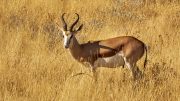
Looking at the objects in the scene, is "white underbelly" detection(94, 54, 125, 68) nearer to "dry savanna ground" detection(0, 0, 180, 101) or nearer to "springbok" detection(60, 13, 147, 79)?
"springbok" detection(60, 13, 147, 79)

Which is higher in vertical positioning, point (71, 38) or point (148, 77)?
point (71, 38)

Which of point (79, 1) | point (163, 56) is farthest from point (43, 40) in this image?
point (79, 1)

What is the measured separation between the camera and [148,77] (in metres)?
7.87

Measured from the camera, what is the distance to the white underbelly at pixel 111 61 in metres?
7.97

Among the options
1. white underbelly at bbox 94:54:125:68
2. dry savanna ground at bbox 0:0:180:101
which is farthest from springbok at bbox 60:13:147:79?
dry savanna ground at bbox 0:0:180:101

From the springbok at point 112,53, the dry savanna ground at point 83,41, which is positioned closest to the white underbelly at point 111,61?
the springbok at point 112,53

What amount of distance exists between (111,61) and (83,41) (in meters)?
2.38

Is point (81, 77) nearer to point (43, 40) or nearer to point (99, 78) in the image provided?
point (99, 78)

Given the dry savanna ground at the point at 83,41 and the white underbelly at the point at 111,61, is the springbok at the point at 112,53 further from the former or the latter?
the dry savanna ground at the point at 83,41

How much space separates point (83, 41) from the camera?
1031 centimetres

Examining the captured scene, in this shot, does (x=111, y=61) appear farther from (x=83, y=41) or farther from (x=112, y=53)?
(x=83, y=41)

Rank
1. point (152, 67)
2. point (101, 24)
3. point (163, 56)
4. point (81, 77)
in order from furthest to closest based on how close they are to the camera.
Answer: point (101, 24) < point (163, 56) < point (152, 67) < point (81, 77)

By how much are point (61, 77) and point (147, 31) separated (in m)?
3.40

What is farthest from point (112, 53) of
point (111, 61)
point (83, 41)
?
point (83, 41)
